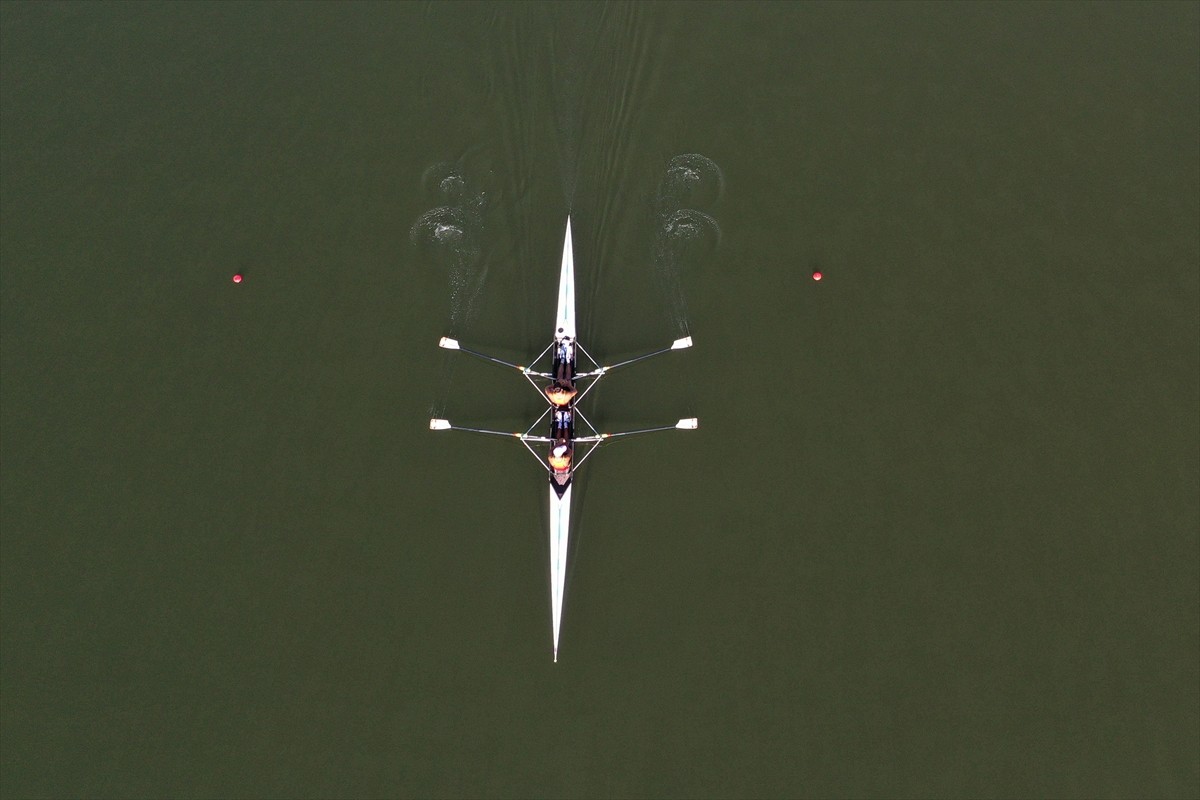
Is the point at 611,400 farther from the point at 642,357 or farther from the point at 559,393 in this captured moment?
the point at 559,393

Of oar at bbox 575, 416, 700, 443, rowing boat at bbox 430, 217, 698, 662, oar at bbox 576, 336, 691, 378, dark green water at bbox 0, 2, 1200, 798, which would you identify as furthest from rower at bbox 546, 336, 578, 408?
oar at bbox 575, 416, 700, 443

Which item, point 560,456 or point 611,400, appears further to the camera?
point 611,400

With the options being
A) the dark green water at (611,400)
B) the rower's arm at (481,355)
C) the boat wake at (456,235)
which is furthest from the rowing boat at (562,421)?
the boat wake at (456,235)

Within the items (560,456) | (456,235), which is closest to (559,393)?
(560,456)

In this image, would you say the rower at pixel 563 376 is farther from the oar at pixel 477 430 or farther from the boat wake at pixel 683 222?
the boat wake at pixel 683 222

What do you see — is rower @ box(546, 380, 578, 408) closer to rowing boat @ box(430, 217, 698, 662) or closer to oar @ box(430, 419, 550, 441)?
rowing boat @ box(430, 217, 698, 662)

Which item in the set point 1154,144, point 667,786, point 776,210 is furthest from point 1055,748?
point 1154,144
